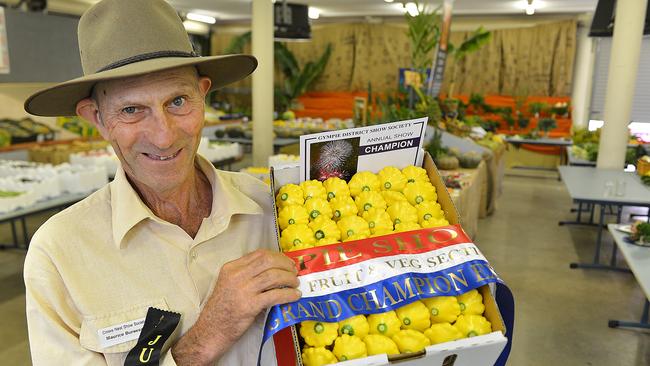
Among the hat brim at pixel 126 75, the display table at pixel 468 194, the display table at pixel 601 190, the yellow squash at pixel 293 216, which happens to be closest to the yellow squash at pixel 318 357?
the yellow squash at pixel 293 216

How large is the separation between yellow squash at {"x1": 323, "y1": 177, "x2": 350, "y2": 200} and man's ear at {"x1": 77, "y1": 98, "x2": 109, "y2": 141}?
21.3 inches

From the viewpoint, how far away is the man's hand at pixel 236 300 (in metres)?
1.00

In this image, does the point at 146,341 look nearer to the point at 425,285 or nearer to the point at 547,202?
the point at 425,285

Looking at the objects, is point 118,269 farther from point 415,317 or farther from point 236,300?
point 415,317

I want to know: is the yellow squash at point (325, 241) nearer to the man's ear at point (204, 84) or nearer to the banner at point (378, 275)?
the banner at point (378, 275)

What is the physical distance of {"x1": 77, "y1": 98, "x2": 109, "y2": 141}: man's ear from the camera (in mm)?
1156

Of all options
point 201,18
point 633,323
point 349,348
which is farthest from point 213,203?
point 201,18

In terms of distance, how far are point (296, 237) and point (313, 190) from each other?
17 centimetres

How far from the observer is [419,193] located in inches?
50.3

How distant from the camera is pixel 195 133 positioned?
1.17 metres

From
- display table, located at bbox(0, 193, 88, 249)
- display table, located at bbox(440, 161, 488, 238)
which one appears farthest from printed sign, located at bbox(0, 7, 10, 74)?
display table, located at bbox(440, 161, 488, 238)

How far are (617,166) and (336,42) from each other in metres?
8.48

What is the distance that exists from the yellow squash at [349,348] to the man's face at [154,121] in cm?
53

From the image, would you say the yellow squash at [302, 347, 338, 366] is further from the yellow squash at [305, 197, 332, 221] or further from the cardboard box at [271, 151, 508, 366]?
the yellow squash at [305, 197, 332, 221]
